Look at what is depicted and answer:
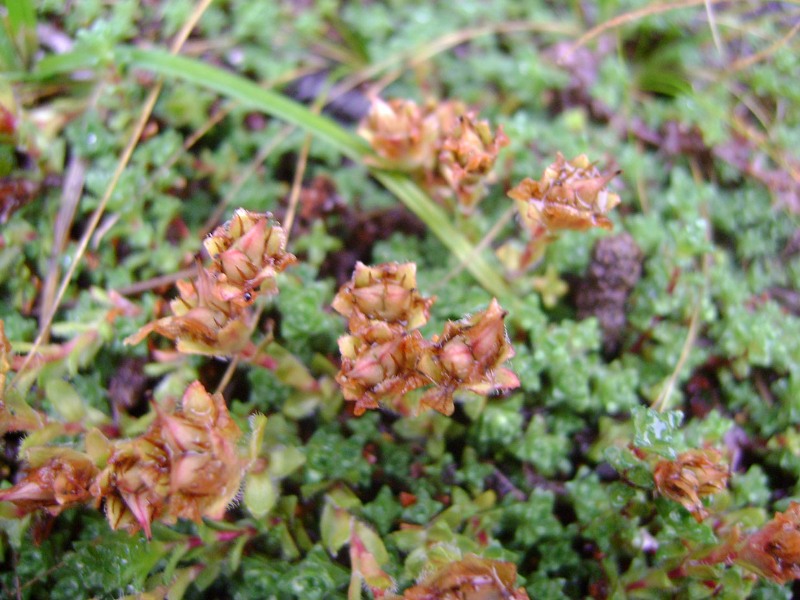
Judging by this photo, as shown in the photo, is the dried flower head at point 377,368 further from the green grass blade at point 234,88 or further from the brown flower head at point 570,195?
the green grass blade at point 234,88

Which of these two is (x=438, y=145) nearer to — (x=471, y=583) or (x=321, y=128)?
(x=321, y=128)

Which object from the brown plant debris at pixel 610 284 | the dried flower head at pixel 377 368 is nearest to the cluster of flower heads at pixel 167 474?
the dried flower head at pixel 377 368

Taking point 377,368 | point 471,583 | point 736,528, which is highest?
point 377,368

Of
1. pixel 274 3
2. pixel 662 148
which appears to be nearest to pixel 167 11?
pixel 274 3

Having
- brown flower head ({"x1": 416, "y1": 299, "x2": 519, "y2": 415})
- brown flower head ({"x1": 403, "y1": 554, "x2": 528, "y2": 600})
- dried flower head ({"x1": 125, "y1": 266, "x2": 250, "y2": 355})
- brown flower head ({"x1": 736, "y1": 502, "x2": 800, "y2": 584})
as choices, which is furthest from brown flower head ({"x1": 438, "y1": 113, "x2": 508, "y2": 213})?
brown flower head ({"x1": 736, "y1": 502, "x2": 800, "y2": 584})

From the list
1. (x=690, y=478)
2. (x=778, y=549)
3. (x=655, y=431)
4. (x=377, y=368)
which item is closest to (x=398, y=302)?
(x=377, y=368)

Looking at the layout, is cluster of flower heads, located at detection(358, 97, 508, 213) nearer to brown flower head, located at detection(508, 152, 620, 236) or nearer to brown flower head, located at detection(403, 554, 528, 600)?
brown flower head, located at detection(508, 152, 620, 236)

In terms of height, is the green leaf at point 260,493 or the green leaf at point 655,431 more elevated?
the green leaf at point 655,431

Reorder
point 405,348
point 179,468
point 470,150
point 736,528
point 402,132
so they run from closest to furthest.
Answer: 1. point 179,468
2. point 405,348
3. point 736,528
4. point 470,150
5. point 402,132

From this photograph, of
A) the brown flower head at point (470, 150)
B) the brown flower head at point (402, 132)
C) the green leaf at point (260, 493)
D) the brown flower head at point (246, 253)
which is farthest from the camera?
the brown flower head at point (402, 132)
